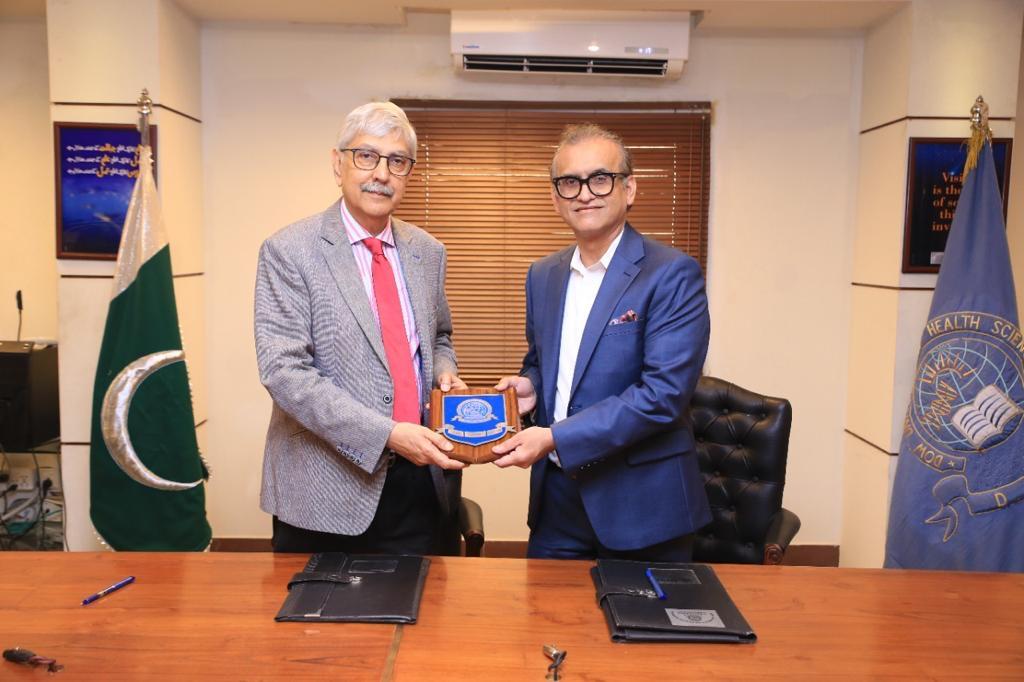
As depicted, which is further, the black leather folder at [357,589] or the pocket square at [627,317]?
the pocket square at [627,317]

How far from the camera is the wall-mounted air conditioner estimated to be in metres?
3.64

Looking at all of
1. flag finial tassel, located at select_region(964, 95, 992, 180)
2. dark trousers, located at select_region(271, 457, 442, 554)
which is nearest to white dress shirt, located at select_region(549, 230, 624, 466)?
dark trousers, located at select_region(271, 457, 442, 554)

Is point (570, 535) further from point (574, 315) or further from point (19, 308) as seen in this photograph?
point (19, 308)

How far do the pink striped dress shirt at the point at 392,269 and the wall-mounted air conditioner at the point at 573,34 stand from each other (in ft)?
5.80

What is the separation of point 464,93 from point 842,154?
191cm

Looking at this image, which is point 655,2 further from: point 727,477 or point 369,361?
point 369,361

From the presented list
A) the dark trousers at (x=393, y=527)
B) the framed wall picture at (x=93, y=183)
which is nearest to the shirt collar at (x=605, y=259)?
the dark trousers at (x=393, y=527)

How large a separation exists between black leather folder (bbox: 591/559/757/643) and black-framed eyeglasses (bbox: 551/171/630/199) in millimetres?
943

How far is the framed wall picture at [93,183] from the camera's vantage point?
3.41m

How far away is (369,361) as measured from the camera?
2.07 metres

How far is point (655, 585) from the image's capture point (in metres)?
1.62

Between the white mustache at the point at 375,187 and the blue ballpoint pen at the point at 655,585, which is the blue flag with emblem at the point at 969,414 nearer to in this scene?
the blue ballpoint pen at the point at 655,585

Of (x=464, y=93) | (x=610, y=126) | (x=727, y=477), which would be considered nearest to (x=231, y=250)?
(x=464, y=93)

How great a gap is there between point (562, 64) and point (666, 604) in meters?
2.85
